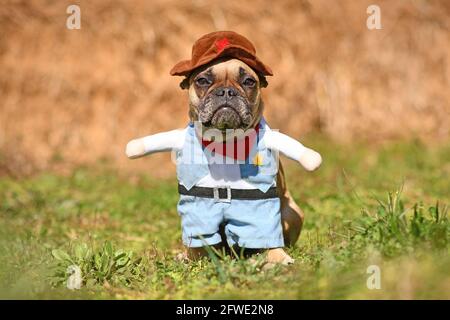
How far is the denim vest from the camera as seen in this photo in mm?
4781

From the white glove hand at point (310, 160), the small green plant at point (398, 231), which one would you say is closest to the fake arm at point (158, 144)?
the white glove hand at point (310, 160)

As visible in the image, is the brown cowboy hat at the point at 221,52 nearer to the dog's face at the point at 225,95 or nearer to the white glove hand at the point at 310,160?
the dog's face at the point at 225,95

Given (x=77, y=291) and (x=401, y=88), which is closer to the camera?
(x=77, y=291)

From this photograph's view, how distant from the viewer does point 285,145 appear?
189 inches

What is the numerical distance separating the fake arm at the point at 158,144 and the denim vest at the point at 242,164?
0.05m

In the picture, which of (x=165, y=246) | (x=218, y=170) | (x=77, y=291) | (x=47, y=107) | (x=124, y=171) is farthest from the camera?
(x=47, y=107)

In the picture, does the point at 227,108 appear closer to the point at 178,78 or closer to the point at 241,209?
the point at 241,209

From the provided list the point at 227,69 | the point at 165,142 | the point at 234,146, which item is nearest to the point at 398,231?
the point at 234,146

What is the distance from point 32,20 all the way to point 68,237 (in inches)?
155

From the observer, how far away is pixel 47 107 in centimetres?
936

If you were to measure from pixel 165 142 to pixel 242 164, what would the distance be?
470 millimetres

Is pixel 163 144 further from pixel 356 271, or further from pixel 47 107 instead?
pixel 47 107

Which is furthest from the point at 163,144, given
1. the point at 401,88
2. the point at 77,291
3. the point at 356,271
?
the point at 401,88

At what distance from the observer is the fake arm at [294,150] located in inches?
186
